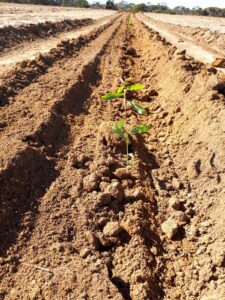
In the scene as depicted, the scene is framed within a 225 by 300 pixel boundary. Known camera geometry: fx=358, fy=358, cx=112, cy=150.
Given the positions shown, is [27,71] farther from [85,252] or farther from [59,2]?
[59,2]

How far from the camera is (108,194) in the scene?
10.7 feet

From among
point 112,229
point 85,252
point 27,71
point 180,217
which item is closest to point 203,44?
point 27,71

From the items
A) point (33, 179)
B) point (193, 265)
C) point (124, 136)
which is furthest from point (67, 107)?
point (193, 265)

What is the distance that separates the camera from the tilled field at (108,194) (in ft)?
8.48

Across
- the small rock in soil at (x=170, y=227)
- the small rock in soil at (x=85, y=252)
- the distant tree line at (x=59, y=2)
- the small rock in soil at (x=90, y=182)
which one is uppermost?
the small rock in soil at (x=90, y=182)

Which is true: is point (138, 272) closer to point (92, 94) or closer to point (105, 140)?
point (105, 140)

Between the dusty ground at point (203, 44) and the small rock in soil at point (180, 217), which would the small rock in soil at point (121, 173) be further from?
the dusty ground at point (203, 44)

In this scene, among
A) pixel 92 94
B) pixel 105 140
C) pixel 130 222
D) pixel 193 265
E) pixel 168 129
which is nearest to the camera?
pixel 193 265

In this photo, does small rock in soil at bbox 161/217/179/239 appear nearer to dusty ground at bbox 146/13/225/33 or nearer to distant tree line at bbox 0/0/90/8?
dusty ground at bbox 146/13/225/33

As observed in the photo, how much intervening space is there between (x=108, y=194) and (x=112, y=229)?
1.37ft

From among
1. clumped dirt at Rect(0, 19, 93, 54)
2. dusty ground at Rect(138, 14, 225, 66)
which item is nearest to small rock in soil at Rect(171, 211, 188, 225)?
dusty ground at Rect(138, 14, 225, 66)

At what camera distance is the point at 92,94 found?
19.1 ft

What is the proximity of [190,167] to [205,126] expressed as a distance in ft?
2.11

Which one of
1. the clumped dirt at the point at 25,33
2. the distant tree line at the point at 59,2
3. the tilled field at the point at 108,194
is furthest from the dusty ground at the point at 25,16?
the distant tree line at the point at 59,2
